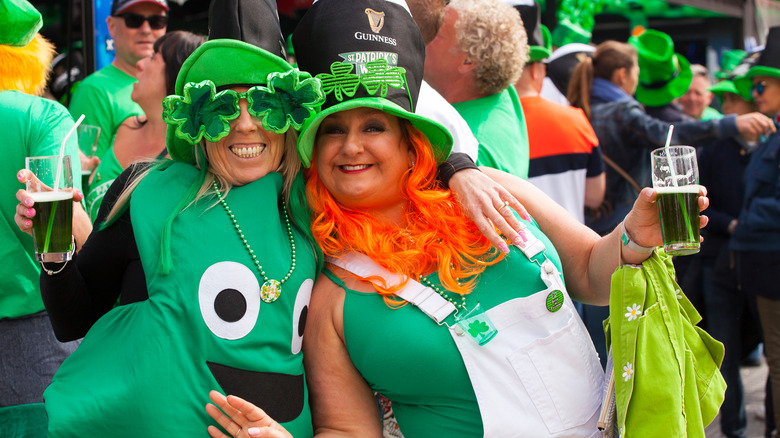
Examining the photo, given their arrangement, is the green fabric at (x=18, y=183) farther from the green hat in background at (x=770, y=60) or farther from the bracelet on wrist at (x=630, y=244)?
the green hat in background at (x=770, y=60)

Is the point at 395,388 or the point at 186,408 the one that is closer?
the point at 186,408

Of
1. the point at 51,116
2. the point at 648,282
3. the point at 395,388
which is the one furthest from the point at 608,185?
the point at 51,116

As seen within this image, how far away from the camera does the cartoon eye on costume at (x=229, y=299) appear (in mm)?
1883

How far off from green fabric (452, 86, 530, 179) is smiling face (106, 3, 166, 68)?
6.76 ft

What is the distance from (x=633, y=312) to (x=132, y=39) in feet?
11.3

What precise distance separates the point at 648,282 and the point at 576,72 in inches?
138

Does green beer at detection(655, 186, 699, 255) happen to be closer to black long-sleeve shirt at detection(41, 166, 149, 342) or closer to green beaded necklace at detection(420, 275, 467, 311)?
green beaded necklace at detection(420, 275, 467, 311)

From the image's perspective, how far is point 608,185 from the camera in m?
4.83

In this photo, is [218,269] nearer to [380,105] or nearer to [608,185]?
[380,105]

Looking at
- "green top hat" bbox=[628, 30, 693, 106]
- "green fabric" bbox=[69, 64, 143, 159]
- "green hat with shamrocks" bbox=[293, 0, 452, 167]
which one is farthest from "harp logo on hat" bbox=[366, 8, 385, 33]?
"green top hat" bbox=[628, 30, 693, 106]

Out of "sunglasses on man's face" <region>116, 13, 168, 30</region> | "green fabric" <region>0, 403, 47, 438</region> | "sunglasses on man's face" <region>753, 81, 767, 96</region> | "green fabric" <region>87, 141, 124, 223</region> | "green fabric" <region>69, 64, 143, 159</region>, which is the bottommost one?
"green fabric" <region>0, 403, 47, 438</region>

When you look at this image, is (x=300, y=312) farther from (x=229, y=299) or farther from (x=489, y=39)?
(x=489, y=39)

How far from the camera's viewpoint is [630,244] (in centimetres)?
214

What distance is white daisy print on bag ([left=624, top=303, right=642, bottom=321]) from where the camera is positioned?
2055mm
